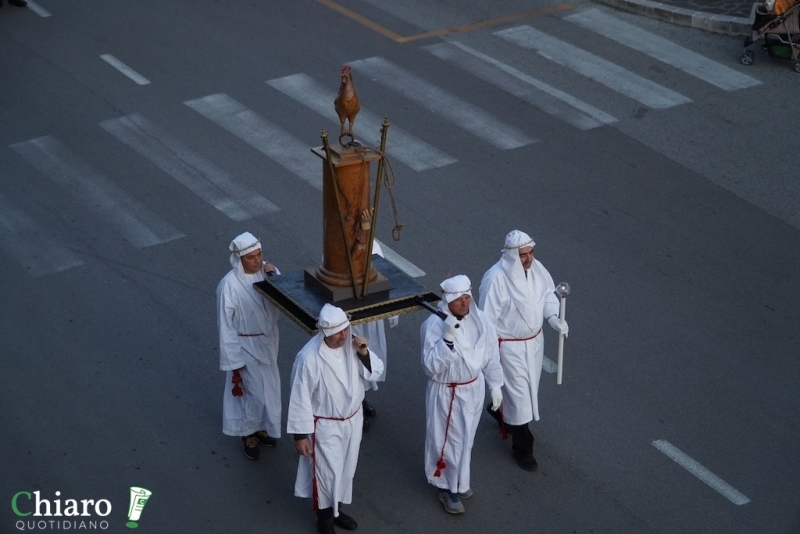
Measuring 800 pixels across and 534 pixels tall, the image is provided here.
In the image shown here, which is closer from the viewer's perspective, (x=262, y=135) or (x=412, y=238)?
(x=412, y=238)

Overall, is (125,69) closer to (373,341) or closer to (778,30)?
(373,341)

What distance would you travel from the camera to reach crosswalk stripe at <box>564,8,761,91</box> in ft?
52.9

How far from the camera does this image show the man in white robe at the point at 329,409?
8.16 metres

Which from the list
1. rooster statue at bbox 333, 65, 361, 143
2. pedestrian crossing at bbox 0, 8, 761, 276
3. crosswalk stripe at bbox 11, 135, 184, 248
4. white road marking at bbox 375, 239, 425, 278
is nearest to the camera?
rooster statue at bbox 333, 65, 361, 143

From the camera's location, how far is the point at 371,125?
14797mm

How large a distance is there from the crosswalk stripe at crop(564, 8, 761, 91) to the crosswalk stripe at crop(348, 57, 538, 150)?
3.13 meters

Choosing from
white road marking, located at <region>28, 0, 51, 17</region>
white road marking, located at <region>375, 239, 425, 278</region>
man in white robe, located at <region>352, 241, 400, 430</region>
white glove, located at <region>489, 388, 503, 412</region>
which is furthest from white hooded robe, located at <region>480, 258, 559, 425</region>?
white road marking, located at <region>28, 0, 51, 17</region>

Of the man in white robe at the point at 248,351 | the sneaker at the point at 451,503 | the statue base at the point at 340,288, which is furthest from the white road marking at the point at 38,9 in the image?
the sneaker at the point at 451,503

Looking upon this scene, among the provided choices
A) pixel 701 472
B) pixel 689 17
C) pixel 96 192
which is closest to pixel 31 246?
pixel 96 192

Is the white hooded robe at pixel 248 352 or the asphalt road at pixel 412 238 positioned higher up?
the white hooded robe at pixel 248 352

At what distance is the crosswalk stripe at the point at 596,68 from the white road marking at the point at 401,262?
4.97 metres

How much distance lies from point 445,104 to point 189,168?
11.5 feet

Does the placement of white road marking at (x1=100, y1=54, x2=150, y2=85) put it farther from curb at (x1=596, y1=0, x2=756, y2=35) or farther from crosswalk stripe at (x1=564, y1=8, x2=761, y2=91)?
curb at (x1=596, y1=0, x2=756, y2=35)

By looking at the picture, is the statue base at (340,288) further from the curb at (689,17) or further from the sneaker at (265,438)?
the curb at (689,17)
